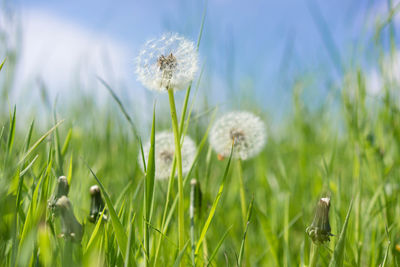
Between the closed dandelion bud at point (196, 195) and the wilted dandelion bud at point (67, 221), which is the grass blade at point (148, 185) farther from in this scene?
the closed dandelion bud at point (196, 195)

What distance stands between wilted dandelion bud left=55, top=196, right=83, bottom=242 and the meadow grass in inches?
0.5

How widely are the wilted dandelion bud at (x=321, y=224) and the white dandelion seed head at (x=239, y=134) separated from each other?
0.64 meters

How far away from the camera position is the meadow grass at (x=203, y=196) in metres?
0.91

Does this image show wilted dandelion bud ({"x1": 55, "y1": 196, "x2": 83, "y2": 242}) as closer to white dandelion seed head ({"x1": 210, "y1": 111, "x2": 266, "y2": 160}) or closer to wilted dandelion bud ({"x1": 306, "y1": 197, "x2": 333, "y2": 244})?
wilted dandelion bud ({"x1": 306, "y1": 197, "x2": 333, "y2": 244})

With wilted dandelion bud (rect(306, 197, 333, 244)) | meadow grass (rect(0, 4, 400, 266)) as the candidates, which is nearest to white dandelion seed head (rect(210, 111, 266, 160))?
meadow grass (rect(0, 4, 400, 266))

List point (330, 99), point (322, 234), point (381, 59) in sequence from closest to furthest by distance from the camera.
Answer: point (322, 234) → point (381, 59) → point (330, 99)

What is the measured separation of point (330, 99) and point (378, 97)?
2.57 ft

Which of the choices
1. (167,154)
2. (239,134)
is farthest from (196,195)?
(239,134)

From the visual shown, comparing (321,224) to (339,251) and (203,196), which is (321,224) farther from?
(203,196)

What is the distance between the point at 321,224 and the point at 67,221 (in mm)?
617

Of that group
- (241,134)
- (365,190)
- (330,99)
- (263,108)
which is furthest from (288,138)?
(241,134)

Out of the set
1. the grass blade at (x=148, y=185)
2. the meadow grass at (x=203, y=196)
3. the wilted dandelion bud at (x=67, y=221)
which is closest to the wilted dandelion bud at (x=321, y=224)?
the meadow grass at (x=203, y=196)

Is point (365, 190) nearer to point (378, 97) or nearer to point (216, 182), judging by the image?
point (378, 97)

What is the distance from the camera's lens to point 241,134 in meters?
1.62
